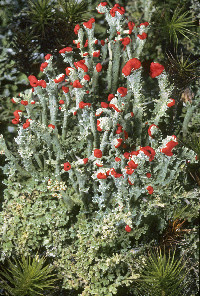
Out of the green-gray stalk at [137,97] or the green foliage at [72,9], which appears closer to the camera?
the green-gray stalk at [137,97]

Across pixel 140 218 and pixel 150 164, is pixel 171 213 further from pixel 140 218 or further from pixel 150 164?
pixel 150 164

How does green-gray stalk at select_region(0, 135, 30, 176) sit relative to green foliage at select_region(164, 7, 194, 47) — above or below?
below

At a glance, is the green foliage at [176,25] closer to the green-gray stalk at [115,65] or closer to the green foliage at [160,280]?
the green-gray stalk at [115,65]

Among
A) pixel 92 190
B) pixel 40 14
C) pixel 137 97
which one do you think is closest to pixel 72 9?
pixel 40 14

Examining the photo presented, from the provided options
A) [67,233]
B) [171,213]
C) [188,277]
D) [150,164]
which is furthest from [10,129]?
[188,277]

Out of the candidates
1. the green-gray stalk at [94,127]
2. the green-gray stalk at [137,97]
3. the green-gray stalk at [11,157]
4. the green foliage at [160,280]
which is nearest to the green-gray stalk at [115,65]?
the green-gray stalk at [137,97]

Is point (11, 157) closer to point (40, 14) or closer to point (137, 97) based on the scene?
point (137, 97)

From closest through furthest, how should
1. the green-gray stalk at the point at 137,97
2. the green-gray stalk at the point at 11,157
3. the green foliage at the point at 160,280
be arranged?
the green-gray stalk at the point at 137,97 → the green foliage at the point at 160,280 → the green-gray stalk at the point at 11,157

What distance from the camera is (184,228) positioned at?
2.25m


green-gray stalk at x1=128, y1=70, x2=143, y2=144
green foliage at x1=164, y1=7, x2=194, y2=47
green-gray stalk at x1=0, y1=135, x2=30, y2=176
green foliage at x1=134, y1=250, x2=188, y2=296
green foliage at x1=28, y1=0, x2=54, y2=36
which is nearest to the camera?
green-gray stalk at x1=128, y1=70, x2=143, y2=144

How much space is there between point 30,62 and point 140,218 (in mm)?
1449

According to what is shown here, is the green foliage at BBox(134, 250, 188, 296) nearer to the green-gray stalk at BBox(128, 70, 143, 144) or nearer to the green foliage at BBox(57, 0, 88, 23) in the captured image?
the green-gray stalk at BBox(128, 70, 143, 144)

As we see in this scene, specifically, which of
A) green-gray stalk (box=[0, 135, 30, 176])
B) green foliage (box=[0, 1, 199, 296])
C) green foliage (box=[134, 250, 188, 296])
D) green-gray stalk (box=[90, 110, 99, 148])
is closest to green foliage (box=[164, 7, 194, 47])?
green foliage (box=[0, 1, 199, 296])

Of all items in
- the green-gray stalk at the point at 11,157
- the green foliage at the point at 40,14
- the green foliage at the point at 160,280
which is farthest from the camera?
the green foliage at the point at 40,14
